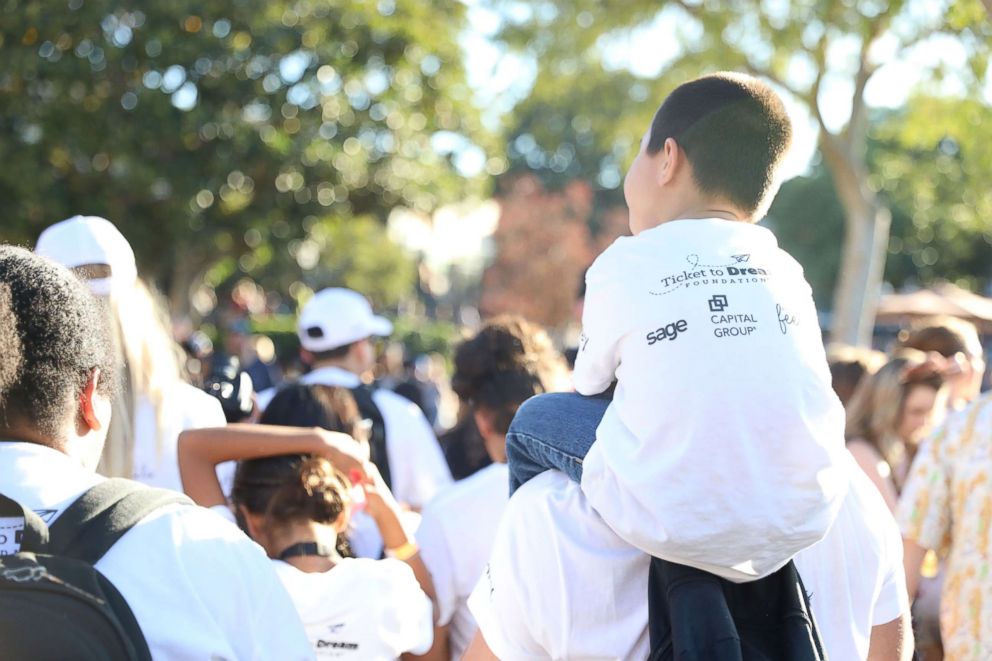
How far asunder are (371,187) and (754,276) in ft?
64.1

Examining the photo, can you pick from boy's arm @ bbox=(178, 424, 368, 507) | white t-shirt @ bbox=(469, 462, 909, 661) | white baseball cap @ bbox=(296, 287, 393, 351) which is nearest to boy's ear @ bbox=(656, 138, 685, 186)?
white t-shirt @ bbox=(469, 462, 909, 661)

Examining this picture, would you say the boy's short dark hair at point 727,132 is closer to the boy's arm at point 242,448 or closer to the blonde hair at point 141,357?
the boy's arm at point 242,448

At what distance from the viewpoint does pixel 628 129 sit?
1388cm

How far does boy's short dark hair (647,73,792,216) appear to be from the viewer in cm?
196

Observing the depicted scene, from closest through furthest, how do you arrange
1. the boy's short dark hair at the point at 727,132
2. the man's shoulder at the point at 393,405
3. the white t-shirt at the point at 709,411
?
the white t-shirt at the point at 709,411
the boy's short dark hair at the point at 727,132
the man's shoulder at the point at 393,405

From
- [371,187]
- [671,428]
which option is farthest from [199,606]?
[371,187]

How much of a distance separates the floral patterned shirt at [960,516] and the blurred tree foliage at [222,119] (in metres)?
16.1

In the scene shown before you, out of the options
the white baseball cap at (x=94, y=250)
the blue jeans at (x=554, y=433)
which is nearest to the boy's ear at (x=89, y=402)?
the blue jeans at (x=554, y=433)

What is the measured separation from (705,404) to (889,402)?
10.9 ft

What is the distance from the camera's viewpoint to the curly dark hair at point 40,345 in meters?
1.73

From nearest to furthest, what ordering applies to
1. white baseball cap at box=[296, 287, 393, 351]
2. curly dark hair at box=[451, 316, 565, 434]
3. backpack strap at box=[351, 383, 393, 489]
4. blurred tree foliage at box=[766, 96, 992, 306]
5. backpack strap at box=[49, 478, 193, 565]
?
1. backpack strap at box=[49, 478, 193, 565]
2. curly dark hair at box=[451, 316, 565, 434]
3. backpack strap at box=[351, 383, 393, 489]
4. white baseball cap at box=[296, 287, 393, 351]
5. blurred tree foliage at box=[766, 96, 992, 306]

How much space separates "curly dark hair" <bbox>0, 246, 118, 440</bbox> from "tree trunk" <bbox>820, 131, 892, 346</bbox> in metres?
12.1

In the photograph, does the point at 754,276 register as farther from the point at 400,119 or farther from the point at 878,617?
the point at 400,119

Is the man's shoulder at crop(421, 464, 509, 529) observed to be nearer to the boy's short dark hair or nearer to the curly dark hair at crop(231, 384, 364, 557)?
the curly dark hair at crop(231, 384, 364, 557)
